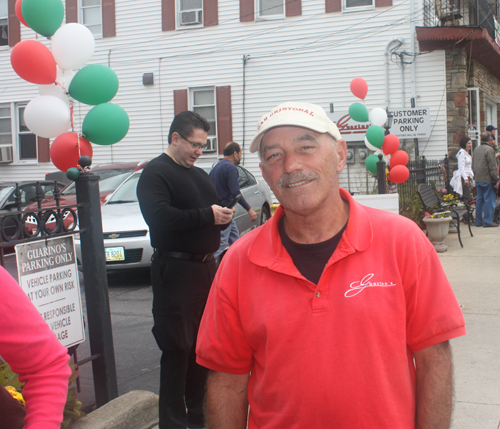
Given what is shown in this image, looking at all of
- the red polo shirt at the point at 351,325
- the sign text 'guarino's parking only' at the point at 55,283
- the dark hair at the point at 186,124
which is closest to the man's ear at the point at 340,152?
the red polo shirt at the point at 351,325

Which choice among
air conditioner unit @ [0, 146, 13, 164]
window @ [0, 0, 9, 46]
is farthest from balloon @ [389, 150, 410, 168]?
window @ [0, 0, 9, 46]

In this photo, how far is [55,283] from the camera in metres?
3.44

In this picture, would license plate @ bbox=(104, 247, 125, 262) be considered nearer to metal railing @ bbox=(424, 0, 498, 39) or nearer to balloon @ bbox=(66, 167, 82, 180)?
balloon @ bbox=(66, 167, 82, 180)

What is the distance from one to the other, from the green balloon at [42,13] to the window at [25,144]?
52.8 feet

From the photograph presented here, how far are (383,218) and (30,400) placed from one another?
46.3 inches

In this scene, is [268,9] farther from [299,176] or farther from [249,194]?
[299,176]

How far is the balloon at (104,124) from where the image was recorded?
3.84 m

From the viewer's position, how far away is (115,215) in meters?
8.20

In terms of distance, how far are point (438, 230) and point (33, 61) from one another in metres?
7.55

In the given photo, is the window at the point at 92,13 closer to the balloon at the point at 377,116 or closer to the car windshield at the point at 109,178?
the car windshield at the point at 109,178

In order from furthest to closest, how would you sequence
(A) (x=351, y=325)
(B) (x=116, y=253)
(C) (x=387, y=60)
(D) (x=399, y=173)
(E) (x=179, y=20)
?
(E) (x=179, y=20), (C) (x=387, y=60), (D) (x=399, y=173), (B) (x=116, y=253), (A) (x=351, y=325)

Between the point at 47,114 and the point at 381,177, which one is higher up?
the point at 47,114

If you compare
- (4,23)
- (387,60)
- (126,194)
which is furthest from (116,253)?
(4,23)

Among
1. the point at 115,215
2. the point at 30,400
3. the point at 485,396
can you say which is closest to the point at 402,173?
the point at 115,215
